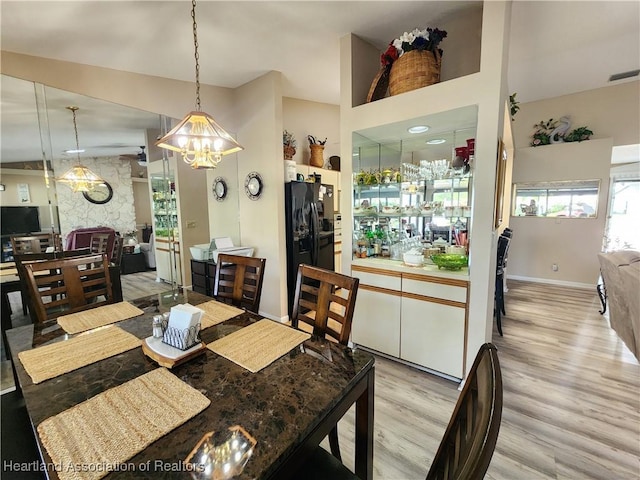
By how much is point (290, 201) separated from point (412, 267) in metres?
1.75

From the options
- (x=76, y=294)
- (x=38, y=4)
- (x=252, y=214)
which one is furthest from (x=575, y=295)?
(x=38, y=4)

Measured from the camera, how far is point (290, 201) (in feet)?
11.5

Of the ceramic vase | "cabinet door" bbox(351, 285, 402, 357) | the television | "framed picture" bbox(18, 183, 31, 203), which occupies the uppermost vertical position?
the ceramic vase

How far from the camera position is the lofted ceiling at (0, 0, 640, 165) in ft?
7.06

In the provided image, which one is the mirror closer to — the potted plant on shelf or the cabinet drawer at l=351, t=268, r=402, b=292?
the potted plant on shelf

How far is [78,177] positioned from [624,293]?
211 inches

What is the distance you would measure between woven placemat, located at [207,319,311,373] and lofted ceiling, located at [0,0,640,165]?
2.37 meters

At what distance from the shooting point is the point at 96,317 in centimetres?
161

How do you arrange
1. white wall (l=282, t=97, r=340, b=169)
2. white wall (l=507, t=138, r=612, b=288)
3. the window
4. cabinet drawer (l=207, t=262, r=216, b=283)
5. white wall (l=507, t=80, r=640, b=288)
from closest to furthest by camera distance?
cabinet drawer (l=207, t=262, r=216, b=283) → white wall (l=282, t=97, r=340, b=169) → white wall (l=507, t=80, r=640, b=288) → white wall (l=507, t=138, r=612, b=288) → the window

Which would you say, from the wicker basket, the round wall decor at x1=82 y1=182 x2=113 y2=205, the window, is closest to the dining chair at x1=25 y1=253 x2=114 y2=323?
the round wall decor at x1=82 y1=182 x2=113 y2=205

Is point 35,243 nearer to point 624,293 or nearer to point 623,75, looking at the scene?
point 624,293

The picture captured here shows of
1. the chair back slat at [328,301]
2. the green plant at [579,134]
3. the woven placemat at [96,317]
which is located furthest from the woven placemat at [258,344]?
the green plant at [579,134]

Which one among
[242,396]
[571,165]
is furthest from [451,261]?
[571,165]

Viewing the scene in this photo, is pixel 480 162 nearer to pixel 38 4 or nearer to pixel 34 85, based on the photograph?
pixel 38 4
